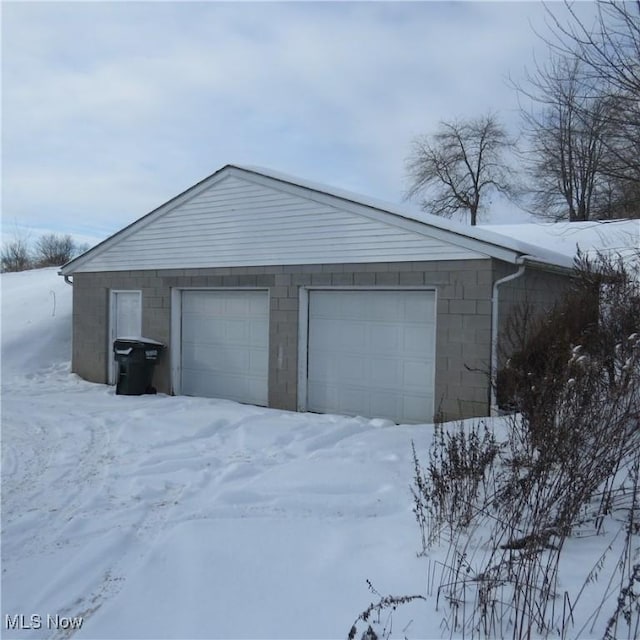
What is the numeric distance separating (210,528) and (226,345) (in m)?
6.26

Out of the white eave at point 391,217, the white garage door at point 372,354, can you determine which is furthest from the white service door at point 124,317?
the white garage door at point 372,354

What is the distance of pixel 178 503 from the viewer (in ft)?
16.3

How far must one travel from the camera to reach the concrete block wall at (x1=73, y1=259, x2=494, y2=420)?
766 centimetres

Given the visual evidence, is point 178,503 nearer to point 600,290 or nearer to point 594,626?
point 594,626

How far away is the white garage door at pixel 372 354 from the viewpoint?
832 cm

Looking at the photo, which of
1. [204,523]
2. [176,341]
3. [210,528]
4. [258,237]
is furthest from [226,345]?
[210,528]

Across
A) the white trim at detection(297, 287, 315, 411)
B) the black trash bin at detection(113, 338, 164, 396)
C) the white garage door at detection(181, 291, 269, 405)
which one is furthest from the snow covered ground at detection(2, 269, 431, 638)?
the black trash bin at detection(113, 338, 164, 396)

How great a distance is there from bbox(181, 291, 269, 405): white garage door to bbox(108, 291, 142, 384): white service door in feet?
4.38

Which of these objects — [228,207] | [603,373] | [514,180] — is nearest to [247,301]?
[228,207]

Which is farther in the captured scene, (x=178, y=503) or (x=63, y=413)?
(x=63, y=413)

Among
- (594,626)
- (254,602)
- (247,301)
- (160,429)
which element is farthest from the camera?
(247,301)

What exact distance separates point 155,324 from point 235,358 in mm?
2030

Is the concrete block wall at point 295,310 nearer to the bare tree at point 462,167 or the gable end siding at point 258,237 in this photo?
the gable end siding at point 258,237

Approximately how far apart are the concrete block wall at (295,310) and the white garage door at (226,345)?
304 mm
